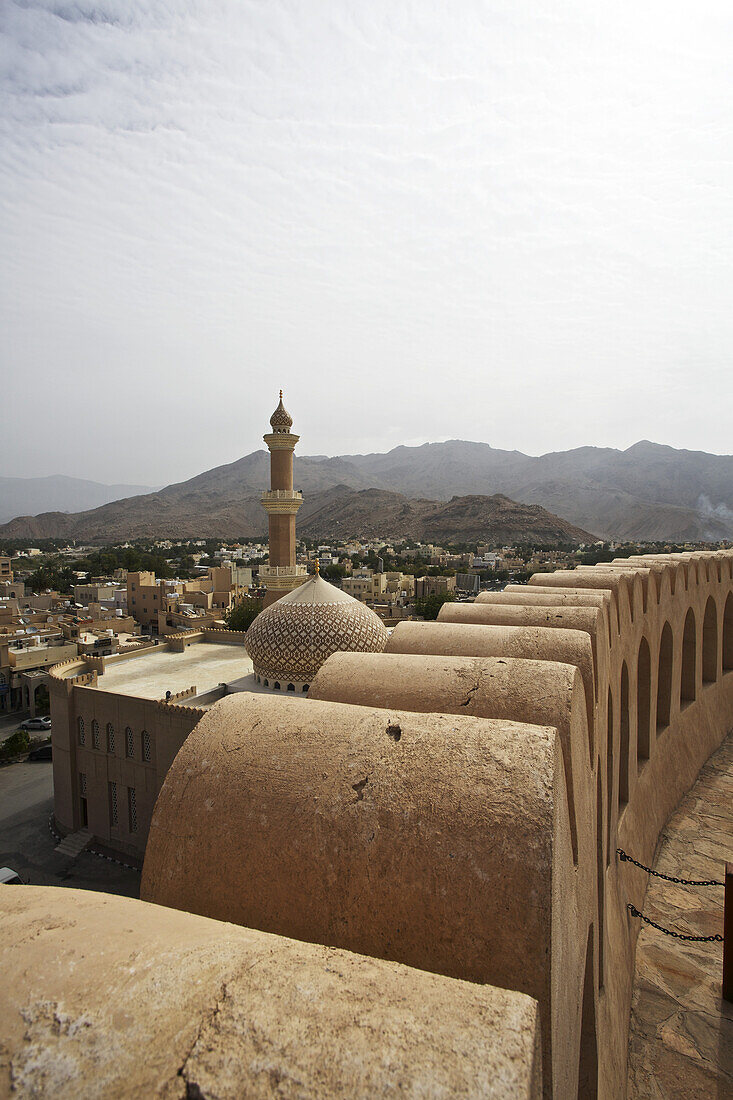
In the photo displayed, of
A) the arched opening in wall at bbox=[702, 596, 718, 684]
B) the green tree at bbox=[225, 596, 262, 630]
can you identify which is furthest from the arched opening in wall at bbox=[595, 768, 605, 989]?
the green tree at bbox=[225, 596, 262, 630]

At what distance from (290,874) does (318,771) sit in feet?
1.08

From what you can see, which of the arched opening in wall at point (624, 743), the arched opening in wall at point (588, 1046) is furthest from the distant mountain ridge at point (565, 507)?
the arched opening in wall at point (588, 1046)

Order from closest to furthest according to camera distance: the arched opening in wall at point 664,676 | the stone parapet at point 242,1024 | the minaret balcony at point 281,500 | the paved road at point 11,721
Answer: the stone parapet at point 242,1024, the arched opening in wall at point 664,676, the minaret balcony at point 281,500, the paved road at point 11,721

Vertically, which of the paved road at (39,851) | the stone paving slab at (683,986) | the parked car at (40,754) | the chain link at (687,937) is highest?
the chain link at (687,937)

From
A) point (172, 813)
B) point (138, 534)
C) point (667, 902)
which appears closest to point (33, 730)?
point (667, 902)

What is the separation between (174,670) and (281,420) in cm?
829

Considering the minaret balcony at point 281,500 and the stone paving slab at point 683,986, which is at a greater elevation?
the minaret balcony at point 281,500

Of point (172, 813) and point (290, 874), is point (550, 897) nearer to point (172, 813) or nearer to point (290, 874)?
point (290, 874)

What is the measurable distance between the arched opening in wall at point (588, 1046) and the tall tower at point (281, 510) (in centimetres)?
1558

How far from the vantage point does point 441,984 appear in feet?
4.16

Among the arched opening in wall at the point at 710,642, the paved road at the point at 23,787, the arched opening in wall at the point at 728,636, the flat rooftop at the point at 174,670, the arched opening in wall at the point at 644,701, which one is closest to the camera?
the arched opening in wall at the point at 644,701

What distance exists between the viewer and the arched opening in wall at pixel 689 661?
32.5 feet

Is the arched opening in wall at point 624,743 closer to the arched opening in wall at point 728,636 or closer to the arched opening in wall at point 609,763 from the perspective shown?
the arched opening in wall at point 609,763

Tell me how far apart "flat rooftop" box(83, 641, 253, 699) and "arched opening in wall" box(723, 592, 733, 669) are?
1006 centimetres
